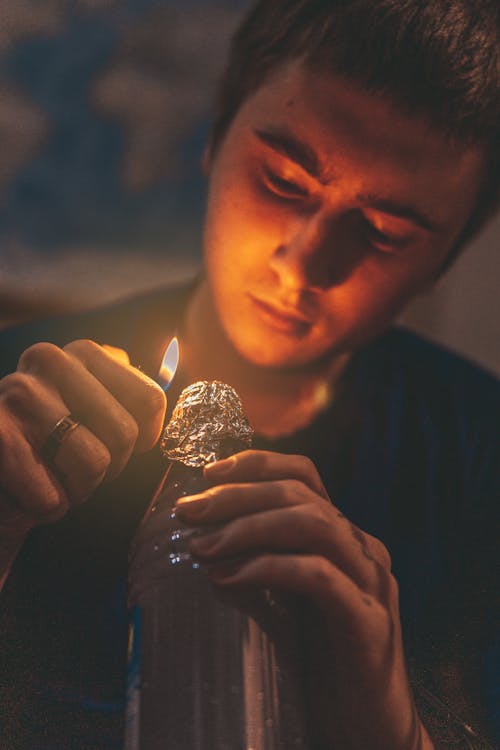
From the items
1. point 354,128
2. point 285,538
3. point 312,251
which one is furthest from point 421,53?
point 285,538

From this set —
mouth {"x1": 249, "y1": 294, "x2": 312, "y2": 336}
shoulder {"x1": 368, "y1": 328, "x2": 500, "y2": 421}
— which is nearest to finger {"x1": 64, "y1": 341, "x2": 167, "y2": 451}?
mouth {"x1": 249, "y1": 294, "x2": 312, "y2": 336}

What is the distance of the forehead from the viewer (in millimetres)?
583

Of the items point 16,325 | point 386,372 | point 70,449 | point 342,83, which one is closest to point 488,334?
point 386,372

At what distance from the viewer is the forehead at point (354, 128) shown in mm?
583

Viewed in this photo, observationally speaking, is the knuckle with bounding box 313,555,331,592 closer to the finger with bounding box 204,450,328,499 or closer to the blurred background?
the finger with bounding box 204,450,328,499

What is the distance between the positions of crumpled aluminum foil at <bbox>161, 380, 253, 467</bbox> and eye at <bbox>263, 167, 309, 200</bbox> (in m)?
0.24

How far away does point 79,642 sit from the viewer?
1.85 ft

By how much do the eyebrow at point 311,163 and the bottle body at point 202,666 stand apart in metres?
0.34

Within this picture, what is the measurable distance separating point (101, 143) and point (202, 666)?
0.58m

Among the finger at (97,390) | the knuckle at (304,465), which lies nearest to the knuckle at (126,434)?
the finger at (97,390)

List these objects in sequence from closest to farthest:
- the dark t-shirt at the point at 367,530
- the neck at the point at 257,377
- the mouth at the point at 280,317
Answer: the dark t-shirt at the point at 367,530 → the mouth at the point at 280,317 → the neck at the point at 257,377

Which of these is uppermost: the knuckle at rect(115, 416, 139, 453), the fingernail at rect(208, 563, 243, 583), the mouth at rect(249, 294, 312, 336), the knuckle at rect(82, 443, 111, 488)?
the mouth at rect(249, 294, 312, 336)

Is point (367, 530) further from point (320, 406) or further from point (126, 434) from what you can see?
point (126, 434)

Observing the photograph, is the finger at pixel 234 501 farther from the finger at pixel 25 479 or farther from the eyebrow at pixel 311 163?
the eyebrow at pixel 311 163
